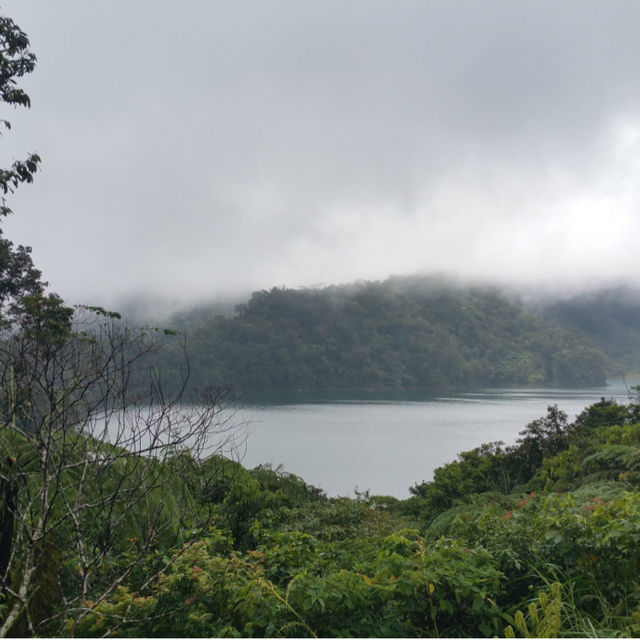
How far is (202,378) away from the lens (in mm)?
56344

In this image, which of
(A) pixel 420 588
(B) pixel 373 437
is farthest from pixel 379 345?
(A) pixel 420 588

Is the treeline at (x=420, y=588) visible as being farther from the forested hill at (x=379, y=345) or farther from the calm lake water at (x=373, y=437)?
the forested hill at (x=379, y=345)

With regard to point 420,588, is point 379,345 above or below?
above

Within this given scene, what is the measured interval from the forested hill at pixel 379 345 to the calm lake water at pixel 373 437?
1974 centimetres

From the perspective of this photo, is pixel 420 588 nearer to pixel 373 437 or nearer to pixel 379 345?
pixel 373 437

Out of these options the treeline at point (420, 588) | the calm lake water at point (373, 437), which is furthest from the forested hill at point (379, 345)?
the treeline at point (420, 588)

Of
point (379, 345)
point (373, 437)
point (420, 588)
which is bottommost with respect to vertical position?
point (373, 437)

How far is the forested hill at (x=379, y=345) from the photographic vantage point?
65.5 meters

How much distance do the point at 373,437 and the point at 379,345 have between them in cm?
4929

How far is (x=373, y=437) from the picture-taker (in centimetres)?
2881

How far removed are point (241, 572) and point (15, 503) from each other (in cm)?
124

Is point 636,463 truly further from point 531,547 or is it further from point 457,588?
point 457,588

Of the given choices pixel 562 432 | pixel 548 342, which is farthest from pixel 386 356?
pixel 562 432

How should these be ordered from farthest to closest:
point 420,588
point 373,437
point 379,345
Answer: point 379,345 → point 373,437 → point 420,588
